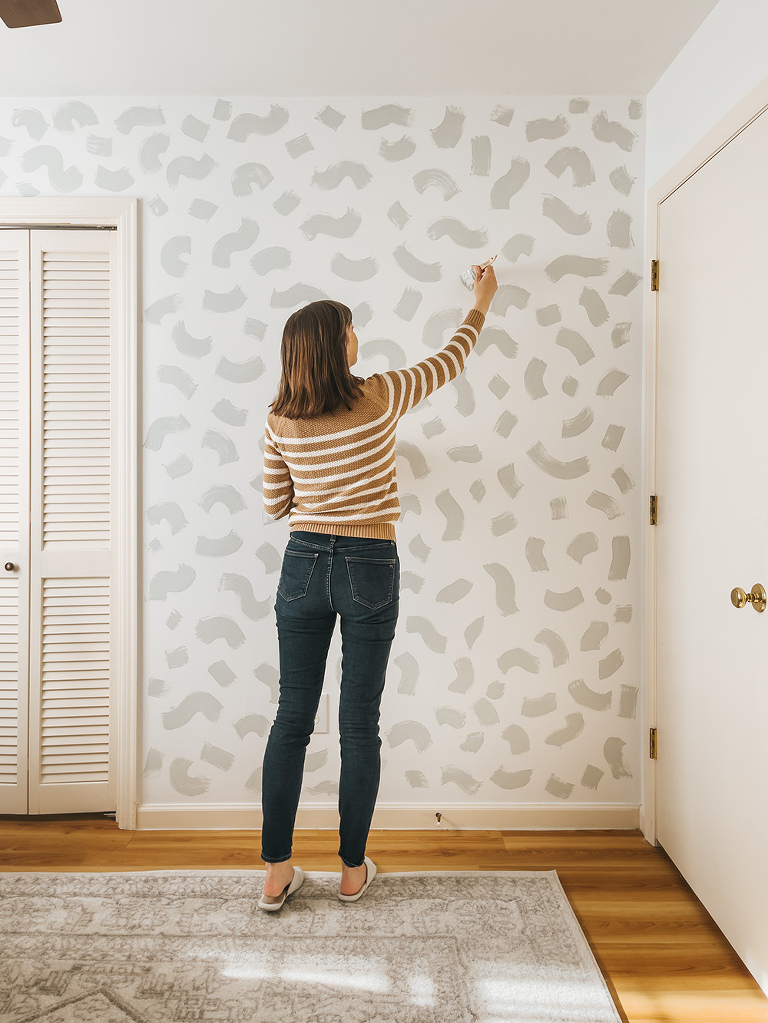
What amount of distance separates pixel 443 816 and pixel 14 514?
5.71ft

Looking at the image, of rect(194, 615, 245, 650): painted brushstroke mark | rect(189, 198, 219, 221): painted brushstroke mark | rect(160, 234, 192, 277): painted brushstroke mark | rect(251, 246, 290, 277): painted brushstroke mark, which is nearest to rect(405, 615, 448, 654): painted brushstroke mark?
rect(194, 615, 245, 650): painted brushstroke mark

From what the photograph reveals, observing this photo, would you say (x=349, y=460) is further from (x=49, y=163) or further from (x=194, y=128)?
(x=49, y=163)

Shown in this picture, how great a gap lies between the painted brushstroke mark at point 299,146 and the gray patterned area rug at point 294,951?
7.22 feet

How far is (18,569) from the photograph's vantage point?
7.16 ft

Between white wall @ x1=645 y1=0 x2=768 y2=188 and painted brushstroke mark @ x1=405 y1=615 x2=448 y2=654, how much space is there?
5.12ft

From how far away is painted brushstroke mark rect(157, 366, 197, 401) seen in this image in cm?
212

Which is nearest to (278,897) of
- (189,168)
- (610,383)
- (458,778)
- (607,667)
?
(458,778)

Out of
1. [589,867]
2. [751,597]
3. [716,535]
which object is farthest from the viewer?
[589,867]

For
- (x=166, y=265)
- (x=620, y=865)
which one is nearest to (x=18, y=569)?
(x=166, y=265)

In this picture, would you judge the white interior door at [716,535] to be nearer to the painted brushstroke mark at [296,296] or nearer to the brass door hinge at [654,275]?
the brass door hinge at [654,275]

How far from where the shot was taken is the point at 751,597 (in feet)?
4.94

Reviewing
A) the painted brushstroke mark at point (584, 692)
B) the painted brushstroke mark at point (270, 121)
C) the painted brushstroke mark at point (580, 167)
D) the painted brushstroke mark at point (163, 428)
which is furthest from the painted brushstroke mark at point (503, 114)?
the painted brushstroke mark at point (584, 692)

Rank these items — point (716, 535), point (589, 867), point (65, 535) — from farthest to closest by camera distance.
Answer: point (65, 535) → point (589, 867) → point (716, 535)

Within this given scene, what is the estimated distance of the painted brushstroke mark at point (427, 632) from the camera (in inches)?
84.5
